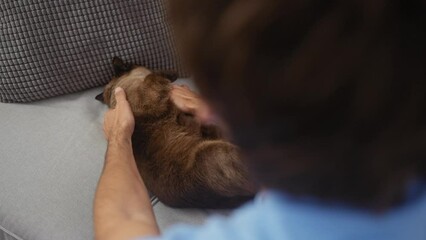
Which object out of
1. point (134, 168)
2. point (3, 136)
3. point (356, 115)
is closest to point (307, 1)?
point (356, 115)

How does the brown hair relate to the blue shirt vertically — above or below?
above

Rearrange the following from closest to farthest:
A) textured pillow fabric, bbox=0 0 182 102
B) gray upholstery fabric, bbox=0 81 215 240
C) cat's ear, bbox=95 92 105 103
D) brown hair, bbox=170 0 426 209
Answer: brown hair, bbox=170 0 426 209, gray upholstery fabric, bbox=0 81 215 240, textured pillow fabric, bbox=0 0 182 102, cat's ear, bbox=95 92 105 103

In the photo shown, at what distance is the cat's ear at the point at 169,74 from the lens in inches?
61.8

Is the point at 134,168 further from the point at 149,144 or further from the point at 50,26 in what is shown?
the point at 50,26

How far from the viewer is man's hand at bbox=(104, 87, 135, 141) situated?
1313mm

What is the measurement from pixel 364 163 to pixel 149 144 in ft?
3.45

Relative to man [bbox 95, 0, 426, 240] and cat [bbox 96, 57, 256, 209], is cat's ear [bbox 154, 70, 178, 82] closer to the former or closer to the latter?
cat [bbox 96, 57, 256, 209]

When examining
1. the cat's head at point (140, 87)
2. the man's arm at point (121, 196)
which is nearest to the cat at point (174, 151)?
the cat's head at point (140, 87)

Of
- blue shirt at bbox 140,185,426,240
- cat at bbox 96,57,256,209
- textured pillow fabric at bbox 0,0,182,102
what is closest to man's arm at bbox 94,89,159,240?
cat at bbox 96,57,256,209

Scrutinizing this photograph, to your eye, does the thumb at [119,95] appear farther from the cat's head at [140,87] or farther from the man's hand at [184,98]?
the man's hand at [184,98]

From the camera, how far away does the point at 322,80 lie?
0.37 metres

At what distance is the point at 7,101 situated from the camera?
4.93 feet

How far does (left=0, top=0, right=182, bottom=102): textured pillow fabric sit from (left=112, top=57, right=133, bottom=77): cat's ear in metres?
0.02

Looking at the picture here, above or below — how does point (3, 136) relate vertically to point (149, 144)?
below
